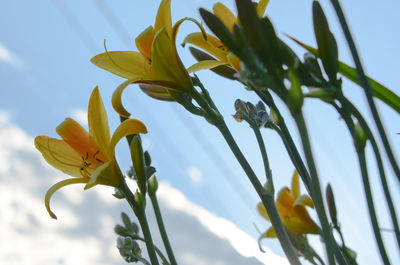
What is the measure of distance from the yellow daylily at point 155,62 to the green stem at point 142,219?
0.08 meters

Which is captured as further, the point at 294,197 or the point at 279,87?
the point at 294,197

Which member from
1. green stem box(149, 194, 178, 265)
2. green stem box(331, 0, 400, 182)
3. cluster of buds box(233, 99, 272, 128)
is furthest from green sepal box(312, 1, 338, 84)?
green stem box(149, 194, 178, 265)

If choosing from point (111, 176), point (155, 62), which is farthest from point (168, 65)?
point (111, 176)

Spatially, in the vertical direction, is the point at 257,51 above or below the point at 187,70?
below

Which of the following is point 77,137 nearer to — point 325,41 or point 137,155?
point 137,155

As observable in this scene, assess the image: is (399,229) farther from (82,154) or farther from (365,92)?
(82,154)

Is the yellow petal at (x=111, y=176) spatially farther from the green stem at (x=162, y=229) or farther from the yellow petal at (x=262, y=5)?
the yellow petal at (x=262, y=5)

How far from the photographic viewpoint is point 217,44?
1.31ft

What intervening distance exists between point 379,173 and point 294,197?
0.76ft

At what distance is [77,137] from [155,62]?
0.41 feet

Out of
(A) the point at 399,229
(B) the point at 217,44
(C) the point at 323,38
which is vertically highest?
(B) the point at 217,44

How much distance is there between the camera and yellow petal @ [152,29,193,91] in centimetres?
36

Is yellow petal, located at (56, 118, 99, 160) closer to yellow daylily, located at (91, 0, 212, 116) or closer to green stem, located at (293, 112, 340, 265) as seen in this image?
yellow daylily, located at (91, 0, 212, 116)

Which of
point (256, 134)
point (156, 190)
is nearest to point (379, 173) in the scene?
point (256, 134)
